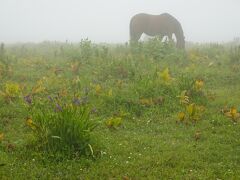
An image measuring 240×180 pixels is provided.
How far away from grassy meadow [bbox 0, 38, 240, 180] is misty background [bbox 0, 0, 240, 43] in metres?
40.1

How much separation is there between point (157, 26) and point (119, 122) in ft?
44.8

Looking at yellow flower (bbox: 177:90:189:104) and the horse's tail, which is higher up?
the horse's tail

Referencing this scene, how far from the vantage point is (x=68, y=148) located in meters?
7.35

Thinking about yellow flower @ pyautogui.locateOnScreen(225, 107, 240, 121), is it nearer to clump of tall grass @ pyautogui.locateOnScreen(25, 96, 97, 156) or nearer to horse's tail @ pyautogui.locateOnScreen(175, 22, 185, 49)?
clump of tall grass @ pyautogui.locateOnScreen(25, 96, 97, 156)

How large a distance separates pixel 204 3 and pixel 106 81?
8230 centimetres

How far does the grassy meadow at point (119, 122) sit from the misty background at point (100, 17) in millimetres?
40062

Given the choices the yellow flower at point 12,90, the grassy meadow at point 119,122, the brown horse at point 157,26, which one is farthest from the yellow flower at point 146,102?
the brown horse at point 157,26

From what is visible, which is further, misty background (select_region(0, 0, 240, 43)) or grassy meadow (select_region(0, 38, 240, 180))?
misty background (select_region(0, 0, 240, 43))

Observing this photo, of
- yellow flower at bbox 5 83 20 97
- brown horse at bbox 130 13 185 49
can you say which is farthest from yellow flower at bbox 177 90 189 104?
brown horse at bbox 130 13 185 49

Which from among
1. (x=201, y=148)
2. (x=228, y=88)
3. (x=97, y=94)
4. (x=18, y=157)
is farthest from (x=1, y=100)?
(x=228, y=88)

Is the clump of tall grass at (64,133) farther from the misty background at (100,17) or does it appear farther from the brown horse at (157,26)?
the misty background at (100,17)

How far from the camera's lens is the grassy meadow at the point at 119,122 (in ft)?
23.4

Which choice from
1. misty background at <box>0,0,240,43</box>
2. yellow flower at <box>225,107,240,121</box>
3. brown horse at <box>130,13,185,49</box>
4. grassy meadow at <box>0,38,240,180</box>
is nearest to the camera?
grassy meadow at <box>0,38,240,180</box>

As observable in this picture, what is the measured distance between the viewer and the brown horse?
21625mm
